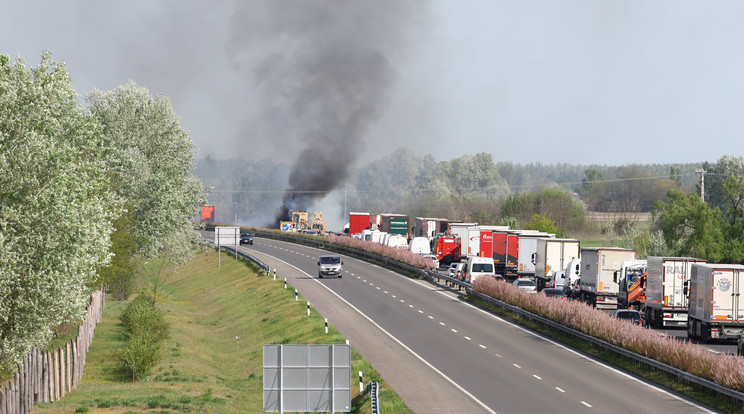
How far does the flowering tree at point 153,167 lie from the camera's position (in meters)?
Answer: 64.7

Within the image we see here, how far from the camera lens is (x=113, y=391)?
34.8 m

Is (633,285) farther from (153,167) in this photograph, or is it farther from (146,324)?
(153,167)

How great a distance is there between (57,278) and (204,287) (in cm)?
6180

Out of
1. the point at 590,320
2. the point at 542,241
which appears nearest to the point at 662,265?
the point at 590,320

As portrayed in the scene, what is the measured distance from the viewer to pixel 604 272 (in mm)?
54938

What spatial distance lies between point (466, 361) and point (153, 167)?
38.5 metres

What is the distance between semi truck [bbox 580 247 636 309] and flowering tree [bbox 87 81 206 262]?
29936 mm

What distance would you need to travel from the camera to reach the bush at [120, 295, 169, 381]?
38625mm

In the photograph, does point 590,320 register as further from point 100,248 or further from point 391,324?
point 100,248

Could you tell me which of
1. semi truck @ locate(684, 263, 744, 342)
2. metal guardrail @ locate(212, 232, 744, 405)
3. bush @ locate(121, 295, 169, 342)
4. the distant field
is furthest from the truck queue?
the distant field

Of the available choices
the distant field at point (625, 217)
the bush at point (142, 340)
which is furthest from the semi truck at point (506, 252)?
the distant field at point (625, 217)

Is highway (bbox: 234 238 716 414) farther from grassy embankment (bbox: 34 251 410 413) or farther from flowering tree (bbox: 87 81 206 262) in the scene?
flowering tree (bbox: 87 81 206 262)

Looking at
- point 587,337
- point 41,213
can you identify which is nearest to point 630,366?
point 587,337

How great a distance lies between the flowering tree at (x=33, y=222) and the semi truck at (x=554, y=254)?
44.0 m
